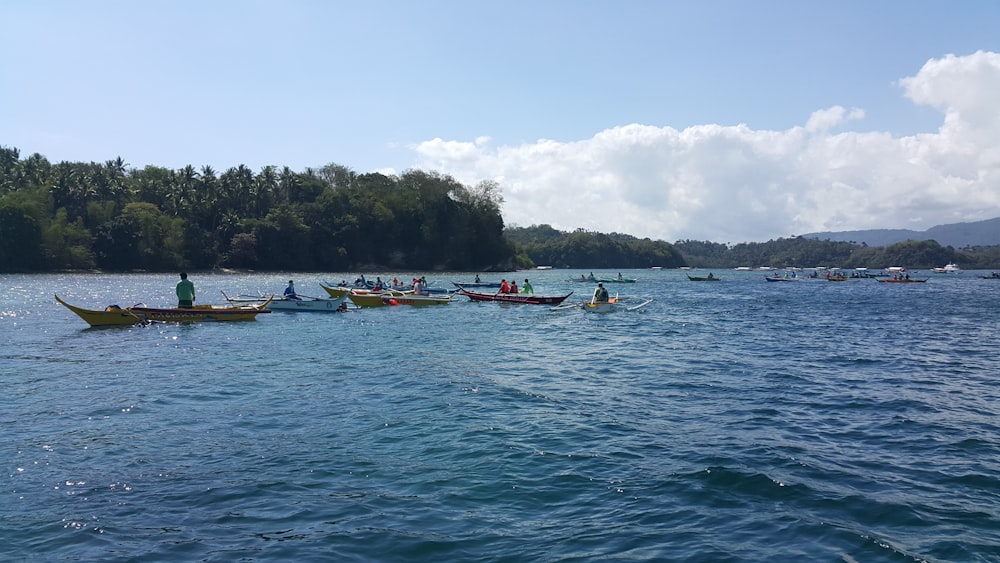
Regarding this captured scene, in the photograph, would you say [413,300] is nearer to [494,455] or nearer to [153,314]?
[153,314]

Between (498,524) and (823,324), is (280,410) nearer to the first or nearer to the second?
(498,524)

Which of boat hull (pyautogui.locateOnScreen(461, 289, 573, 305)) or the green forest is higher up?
the green forest

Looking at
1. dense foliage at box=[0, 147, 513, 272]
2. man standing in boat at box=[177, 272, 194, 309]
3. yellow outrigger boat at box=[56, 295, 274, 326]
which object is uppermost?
dense foliage at box=[0, 147, 513, 272]

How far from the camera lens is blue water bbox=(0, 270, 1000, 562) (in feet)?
24.9

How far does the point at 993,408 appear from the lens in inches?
578

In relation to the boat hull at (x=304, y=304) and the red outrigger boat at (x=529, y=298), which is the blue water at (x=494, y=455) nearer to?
the boat hull at (x=304, y=304)

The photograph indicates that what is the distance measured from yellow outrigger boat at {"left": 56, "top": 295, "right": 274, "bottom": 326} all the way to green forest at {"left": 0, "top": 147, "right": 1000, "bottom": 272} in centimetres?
7288

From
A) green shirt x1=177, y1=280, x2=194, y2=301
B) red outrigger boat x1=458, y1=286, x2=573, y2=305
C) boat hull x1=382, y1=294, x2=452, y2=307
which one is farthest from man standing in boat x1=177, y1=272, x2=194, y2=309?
red outrigger boat x1=458, y1=286, x2=573, y2=305

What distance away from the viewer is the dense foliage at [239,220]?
9262 cm

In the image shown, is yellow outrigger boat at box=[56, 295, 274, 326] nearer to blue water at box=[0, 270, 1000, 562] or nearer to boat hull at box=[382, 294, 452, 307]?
blue water at box=[0, 270, 1000, 562]

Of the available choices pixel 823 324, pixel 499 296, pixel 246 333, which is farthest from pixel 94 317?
pixel 823 324

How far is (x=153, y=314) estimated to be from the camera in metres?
30.4

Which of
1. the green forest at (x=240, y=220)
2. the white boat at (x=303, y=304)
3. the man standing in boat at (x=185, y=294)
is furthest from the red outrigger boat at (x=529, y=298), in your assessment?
the green forest at (x=240, y=220)

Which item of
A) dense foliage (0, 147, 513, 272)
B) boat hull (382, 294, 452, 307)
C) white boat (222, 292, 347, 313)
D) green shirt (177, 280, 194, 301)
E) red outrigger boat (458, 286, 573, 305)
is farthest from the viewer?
dense foliage (0, 147, 513, 272)
